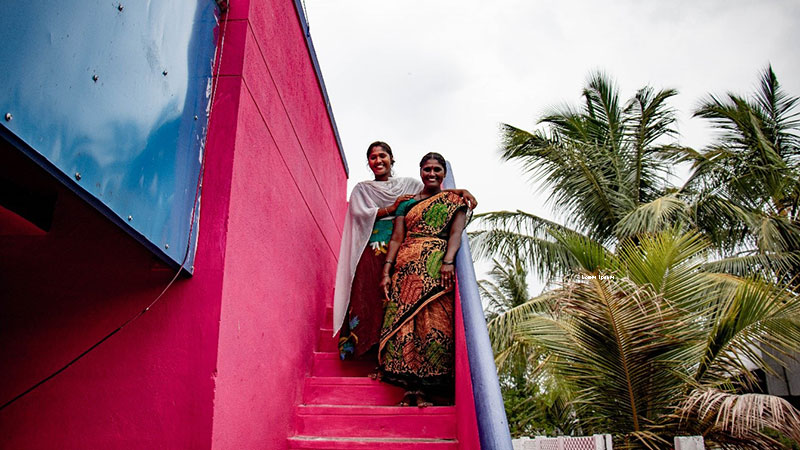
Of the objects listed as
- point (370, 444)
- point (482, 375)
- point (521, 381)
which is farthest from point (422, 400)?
point (521, 381)

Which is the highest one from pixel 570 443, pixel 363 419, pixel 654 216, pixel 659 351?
pixel 654 216

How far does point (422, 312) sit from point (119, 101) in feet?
7.61

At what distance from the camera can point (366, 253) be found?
172 inches

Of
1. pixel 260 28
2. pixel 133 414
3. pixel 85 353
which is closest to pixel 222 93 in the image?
pixel 260 28

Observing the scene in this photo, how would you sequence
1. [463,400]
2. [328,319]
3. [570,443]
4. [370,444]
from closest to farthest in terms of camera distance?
[463,400] < [370,444] < [570,443] < [328,319]

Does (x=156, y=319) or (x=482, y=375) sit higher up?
(x=156, y=319)

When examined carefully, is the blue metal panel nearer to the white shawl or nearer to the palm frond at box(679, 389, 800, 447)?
the white shawl

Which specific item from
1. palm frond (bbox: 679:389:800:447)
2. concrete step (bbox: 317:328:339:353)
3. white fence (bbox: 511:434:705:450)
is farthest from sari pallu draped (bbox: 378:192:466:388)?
palm frond (bbox: 679:389:800:447)

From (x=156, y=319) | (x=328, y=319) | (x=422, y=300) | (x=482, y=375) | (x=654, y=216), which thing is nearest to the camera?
(x=156, y=319)

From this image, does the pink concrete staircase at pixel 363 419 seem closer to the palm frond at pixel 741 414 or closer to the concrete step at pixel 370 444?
the concrete step at pixel 370 444

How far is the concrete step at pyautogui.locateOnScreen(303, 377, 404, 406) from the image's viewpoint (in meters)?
3.72

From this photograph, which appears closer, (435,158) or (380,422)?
(380,422)

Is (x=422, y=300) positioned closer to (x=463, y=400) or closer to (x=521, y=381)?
(x=463, y=400)

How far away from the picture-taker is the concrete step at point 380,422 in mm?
3422
